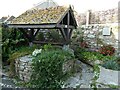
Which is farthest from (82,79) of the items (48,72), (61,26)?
(61,26)

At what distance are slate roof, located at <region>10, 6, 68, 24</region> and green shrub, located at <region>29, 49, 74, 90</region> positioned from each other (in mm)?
2152

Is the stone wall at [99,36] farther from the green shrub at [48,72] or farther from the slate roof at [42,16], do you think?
the green shrub at [48,72]

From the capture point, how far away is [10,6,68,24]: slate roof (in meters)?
8.54

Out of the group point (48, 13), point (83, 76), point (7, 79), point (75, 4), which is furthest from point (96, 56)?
point (75, 4)

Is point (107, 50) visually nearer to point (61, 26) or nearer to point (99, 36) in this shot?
point (99, 36)

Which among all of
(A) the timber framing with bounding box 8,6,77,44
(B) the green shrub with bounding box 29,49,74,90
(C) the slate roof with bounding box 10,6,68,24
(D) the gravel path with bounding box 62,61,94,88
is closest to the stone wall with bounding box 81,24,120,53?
(A) the timber framing with bounding box 8,6,77,44

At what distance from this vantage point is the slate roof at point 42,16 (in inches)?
336

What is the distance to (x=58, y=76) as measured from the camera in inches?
252

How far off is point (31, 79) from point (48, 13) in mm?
3408

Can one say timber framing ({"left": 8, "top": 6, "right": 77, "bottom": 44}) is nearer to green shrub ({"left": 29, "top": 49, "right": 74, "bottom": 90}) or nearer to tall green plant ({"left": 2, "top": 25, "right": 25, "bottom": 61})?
tall green plant ({"left": 2, "top": 25, "right": 25, "bottom": 61})

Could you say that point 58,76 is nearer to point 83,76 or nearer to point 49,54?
point 49,54

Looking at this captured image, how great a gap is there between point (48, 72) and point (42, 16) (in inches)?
137

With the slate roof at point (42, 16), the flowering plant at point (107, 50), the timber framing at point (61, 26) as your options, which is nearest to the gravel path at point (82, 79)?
the flowering plant at point (107, 50)

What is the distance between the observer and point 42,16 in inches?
358
